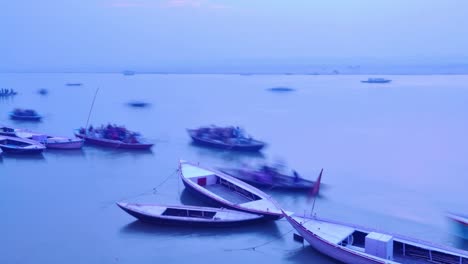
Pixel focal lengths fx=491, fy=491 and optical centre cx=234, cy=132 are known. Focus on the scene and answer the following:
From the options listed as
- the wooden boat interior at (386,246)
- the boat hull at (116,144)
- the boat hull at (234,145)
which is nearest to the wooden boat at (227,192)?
the wooden boat interior at (386,246)

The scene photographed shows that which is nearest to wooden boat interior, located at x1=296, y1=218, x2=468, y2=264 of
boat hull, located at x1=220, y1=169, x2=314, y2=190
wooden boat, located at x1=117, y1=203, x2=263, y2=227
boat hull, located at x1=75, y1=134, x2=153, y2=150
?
wooden boat, located at x1=117, y1=203, x2=263, y2=227

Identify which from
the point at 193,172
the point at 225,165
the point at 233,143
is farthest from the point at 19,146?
the point at 193,172

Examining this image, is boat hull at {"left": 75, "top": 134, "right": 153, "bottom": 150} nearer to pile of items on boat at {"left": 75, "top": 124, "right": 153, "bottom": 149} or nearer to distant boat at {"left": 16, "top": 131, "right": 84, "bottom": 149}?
pile of items on boat at {"left": 75, "top": 124, "right": 153, "bottom": 149}

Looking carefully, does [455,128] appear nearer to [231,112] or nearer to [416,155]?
[416,155]

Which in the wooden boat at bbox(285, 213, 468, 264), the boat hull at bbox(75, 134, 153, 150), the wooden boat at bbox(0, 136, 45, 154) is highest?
the boat hull at bbox(75, 134, 153, 150)

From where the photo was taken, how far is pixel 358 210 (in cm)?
1067

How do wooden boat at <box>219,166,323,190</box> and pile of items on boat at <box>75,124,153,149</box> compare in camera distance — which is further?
pile of items on boat at <box>75,124,153,149</box>

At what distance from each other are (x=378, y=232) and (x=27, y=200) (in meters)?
8.08

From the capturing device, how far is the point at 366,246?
7.09m

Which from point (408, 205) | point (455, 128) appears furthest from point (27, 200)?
point (455, 128)

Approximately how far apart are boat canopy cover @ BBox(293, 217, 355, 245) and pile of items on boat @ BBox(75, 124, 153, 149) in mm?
10143

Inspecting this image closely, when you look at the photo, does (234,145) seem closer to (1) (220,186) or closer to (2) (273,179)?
(2) (273,179)

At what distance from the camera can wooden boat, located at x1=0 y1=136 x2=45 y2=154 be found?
15.9 meters

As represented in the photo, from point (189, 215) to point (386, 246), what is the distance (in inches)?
144
